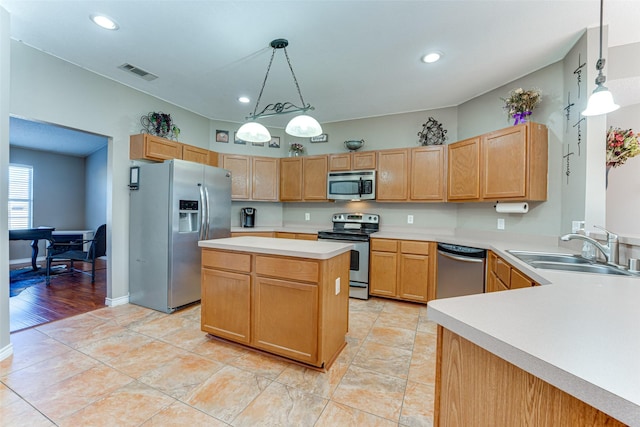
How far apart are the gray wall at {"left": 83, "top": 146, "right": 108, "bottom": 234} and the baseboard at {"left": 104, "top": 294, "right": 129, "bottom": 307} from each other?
4.06 m

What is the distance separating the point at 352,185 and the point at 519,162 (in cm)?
205

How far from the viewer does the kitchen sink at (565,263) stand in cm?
164

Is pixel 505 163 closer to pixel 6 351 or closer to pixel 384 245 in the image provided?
pixel 384 245

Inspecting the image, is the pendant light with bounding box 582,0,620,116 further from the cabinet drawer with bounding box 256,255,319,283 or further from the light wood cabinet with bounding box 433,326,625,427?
the cabinet drawer with bounding box 256,255,319,283

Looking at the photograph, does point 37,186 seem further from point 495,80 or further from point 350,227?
point 495,80

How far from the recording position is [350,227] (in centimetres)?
430

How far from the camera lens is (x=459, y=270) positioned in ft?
9.87

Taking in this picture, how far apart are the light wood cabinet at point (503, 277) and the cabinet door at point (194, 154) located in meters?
3.98

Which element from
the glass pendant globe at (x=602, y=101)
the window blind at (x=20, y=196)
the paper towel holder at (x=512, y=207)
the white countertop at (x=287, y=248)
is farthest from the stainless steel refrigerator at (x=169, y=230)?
the window blind at (x=20, y=196)

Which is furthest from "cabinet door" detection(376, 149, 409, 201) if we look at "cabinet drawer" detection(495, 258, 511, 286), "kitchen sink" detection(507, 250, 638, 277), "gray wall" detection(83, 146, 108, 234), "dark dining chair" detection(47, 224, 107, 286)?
"gray wall" detection(83, 146, 108, 234)

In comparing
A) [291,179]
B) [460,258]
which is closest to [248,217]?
[291,179]

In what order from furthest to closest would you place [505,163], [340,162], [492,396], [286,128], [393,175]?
[340,162], [393,175], [505,163], [286,128], [492,396]

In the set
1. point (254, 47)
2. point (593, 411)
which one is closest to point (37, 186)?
point (254, 47)

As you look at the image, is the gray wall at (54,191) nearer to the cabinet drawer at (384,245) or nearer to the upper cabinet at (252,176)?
the upper cabinet at (252,176)
